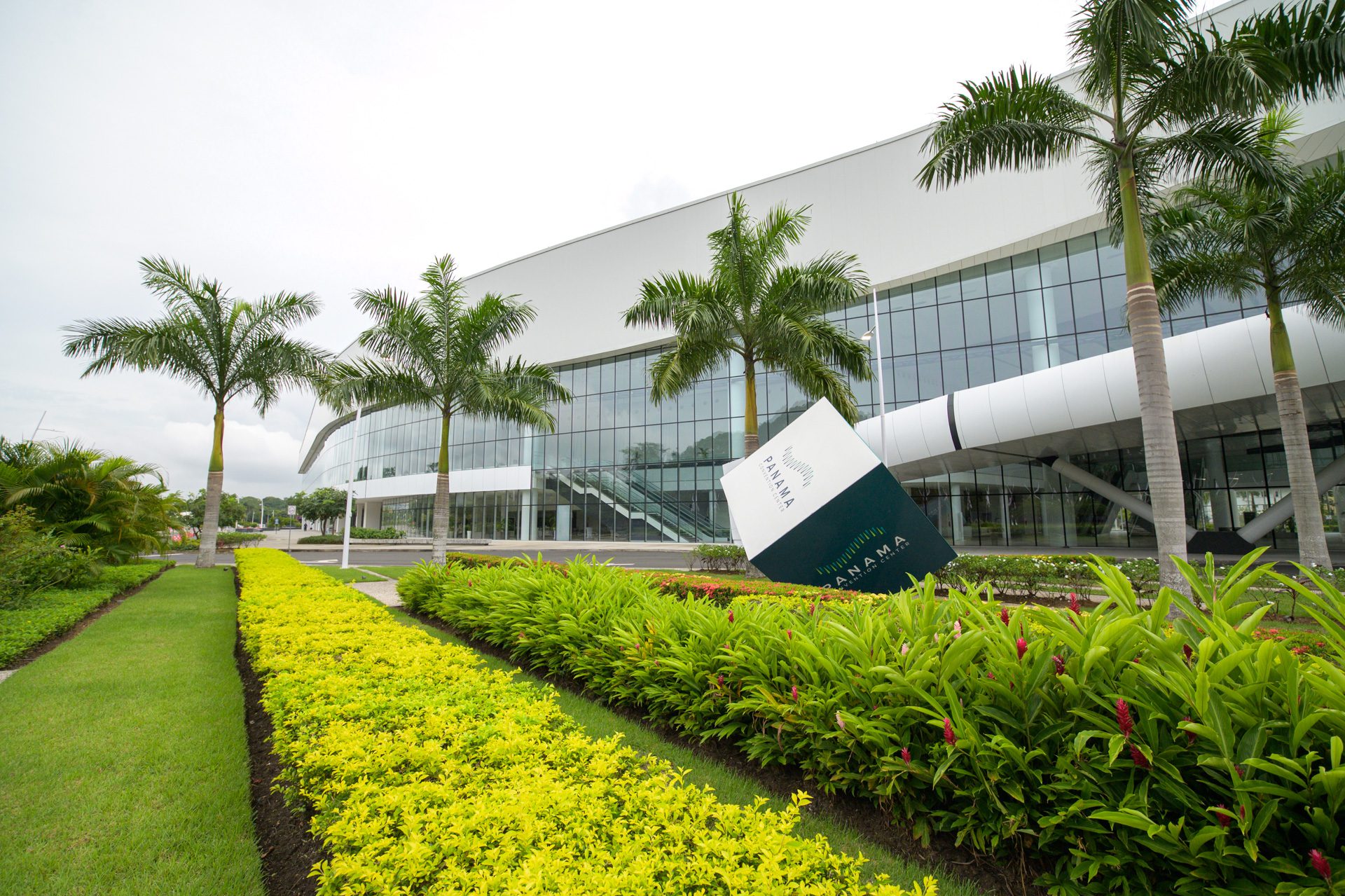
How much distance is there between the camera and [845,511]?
24.5 feet

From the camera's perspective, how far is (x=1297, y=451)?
11039 millimetres

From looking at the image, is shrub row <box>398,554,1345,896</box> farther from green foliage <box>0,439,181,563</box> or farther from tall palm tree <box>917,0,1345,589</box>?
green foliage <box>0,439,181,563</box>

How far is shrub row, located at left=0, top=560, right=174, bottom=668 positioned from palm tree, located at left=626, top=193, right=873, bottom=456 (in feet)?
36.0

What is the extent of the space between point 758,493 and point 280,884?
6442 millimetres

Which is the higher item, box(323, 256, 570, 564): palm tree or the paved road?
box(323, 256, 570, 564): palm tree

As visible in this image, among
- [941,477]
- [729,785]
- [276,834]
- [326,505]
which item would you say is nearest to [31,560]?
[276,834]

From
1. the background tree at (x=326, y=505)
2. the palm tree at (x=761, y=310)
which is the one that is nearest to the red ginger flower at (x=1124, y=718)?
the palm tree at (x=761, y=310)

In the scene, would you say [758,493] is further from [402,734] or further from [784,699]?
[402,734]

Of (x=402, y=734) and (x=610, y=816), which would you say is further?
(x=402, y=734)

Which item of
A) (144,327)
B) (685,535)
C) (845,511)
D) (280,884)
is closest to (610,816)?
(280,884)

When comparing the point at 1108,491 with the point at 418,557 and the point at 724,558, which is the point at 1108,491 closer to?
the point at 724,558

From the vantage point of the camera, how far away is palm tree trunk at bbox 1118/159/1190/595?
765 centimetres

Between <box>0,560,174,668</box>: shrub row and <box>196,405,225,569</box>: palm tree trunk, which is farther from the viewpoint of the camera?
<box>196,405,225,569</box>: palm tree trunk

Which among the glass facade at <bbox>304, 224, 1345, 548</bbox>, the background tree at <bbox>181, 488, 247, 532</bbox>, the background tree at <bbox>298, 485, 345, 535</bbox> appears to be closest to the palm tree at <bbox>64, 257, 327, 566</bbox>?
the glass facade at <bbox>304, 224, 1345, 548</bbox>
